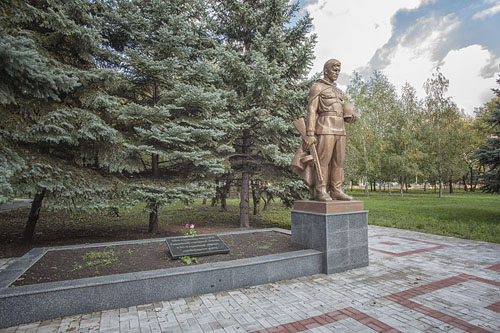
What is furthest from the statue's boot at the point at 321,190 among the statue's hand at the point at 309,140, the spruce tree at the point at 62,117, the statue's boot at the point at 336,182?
the spruce tree at the point at 62,117

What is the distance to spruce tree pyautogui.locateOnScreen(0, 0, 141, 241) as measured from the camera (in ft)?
17.1

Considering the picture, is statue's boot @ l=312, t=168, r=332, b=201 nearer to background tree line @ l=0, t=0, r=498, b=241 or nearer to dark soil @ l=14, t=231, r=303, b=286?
dark soil @ l=14, t=231, r=303, b=286

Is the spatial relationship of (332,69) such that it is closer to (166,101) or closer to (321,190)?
(321,190)

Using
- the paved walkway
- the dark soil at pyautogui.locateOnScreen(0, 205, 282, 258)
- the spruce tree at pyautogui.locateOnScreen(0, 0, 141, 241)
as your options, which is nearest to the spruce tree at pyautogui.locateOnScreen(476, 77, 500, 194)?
the paved walkway

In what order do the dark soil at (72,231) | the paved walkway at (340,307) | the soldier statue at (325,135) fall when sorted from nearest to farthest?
the paved walkway at (340,307) → the soldier statue at (325,135) → the dark soil at (72,231)

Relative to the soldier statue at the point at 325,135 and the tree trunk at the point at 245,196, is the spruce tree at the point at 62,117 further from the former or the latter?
the soldier statue at the point at 325,135

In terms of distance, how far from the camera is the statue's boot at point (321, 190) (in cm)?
529

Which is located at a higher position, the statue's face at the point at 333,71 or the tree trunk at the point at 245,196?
the statue's face at the point at 333,71

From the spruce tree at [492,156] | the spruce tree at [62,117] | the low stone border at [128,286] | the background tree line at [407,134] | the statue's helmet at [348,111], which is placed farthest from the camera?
the background tree line at [407,134]

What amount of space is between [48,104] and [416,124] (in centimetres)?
2942

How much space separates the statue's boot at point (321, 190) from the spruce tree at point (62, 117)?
4.39 meters

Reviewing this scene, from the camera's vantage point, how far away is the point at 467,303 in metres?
3.52

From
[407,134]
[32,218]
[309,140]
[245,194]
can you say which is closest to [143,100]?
[32,218]

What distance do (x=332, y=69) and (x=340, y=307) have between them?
4.19 m
